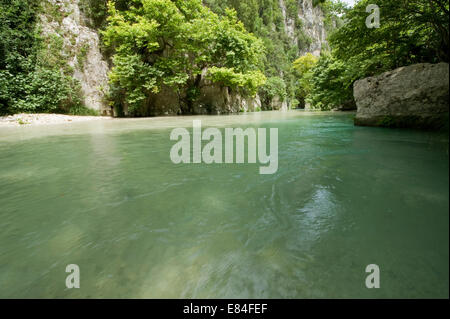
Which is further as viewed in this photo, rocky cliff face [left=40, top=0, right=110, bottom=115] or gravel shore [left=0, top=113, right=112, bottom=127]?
rocky cliff face [left=40, top=0, right=110, bottom=115]

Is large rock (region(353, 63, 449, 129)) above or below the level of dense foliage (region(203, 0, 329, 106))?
below

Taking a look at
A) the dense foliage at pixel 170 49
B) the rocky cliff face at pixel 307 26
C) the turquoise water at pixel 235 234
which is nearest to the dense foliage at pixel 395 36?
the turquoise water at pixel 235 234

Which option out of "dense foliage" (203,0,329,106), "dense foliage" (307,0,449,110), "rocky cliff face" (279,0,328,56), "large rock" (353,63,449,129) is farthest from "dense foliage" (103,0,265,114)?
"rocky cliff face" (279,0,328,56)

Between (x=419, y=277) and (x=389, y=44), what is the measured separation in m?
7.64

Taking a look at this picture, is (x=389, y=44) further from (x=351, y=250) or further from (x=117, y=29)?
(x=117, y=29)

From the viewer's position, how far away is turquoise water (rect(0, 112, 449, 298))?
0.96 meters

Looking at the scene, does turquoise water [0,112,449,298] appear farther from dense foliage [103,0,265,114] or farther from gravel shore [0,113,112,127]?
dense foliage [103,0,265,114]

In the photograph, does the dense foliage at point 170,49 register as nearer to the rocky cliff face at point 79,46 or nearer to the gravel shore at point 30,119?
the rocky cliff face at point 79,46

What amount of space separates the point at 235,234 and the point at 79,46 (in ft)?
59.4

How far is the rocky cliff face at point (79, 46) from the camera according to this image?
13.8m

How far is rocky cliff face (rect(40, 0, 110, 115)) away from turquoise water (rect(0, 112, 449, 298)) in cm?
1496

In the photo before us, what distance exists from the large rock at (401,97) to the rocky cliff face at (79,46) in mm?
15451

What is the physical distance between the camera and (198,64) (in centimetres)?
1786

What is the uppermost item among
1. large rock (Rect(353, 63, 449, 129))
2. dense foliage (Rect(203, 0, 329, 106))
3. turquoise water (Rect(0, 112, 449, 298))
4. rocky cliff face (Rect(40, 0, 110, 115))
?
dense foliage (Rect(203, 0, 329, 106))
